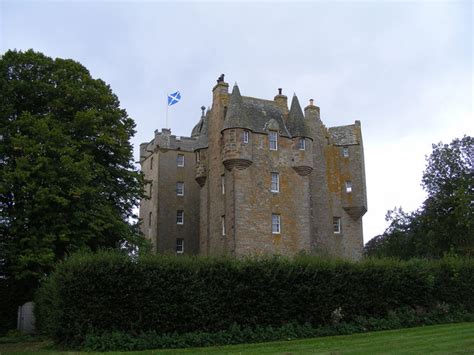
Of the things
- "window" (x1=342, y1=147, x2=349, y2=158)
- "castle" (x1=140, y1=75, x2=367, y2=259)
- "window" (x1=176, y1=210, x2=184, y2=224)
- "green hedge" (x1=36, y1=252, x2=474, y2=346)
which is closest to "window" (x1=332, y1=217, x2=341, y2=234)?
"castle" (x1=140, y1=75, x2=367, y2=259)

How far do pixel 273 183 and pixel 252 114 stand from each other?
6527mm

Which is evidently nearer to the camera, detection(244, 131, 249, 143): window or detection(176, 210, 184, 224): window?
detection(244, 131, 249, 143): window

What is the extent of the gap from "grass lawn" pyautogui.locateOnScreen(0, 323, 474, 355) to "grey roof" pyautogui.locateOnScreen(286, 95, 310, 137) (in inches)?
1066

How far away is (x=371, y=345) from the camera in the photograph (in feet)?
66.6

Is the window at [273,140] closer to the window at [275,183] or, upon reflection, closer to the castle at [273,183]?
the castle at [273,183]

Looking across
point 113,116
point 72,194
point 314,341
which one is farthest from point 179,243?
point 314,341

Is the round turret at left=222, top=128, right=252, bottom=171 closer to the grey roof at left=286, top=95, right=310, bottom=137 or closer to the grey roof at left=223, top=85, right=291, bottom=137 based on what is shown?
the grey roof at left=223, top=85, right=291, bottom=137

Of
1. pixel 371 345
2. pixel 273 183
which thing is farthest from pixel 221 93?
pixel 371 345

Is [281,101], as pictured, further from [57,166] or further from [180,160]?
[57,166]

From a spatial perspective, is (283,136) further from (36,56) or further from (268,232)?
(36,56)

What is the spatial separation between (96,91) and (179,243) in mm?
28422

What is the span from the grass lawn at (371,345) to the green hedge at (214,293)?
2.06 m

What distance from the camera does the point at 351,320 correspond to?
27.2m

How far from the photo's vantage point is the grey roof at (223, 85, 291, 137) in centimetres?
4719
